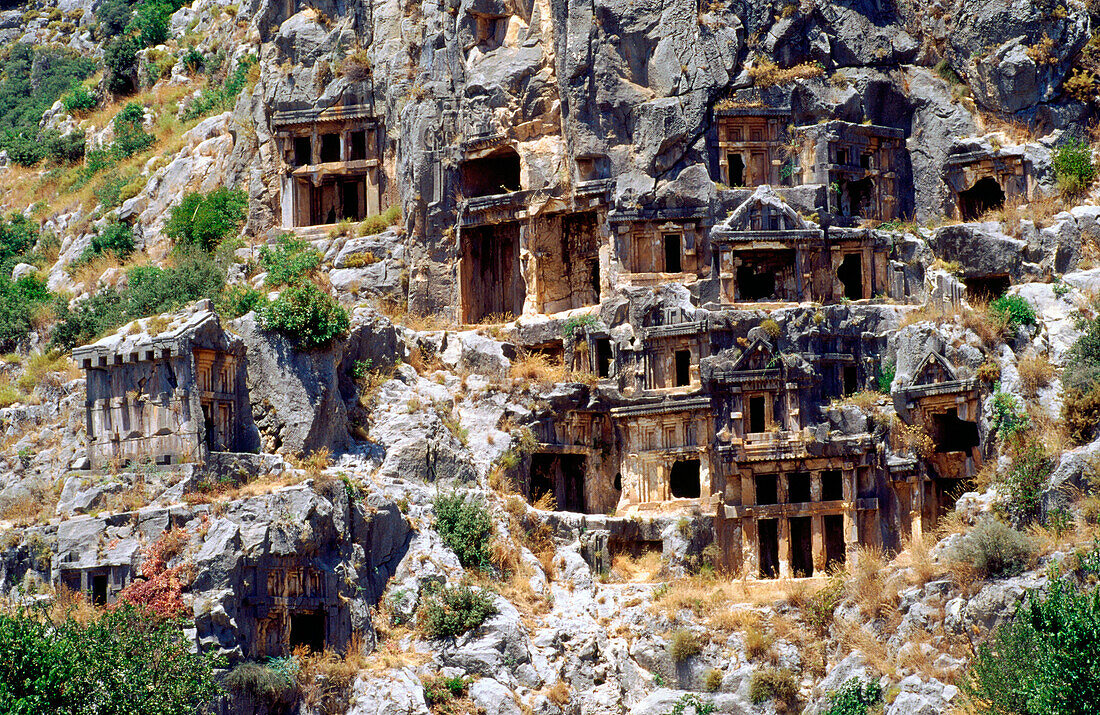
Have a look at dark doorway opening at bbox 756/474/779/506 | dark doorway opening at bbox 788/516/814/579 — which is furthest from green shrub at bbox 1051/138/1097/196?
dark doorway opening at bbox 788/516/814/579

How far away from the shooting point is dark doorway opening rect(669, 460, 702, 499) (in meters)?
56.1

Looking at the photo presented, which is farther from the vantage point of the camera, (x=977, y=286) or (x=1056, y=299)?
(x=977, y=286)

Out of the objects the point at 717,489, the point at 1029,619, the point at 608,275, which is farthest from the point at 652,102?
the point at 1029,619

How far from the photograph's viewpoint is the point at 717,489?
53.2m

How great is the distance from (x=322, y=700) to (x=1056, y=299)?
26.7m

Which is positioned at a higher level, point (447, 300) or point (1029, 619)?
point (447, 300)

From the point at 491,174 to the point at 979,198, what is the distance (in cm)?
1872

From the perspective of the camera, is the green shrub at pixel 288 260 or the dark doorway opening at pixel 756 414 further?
the green shrub at pixel 288 260

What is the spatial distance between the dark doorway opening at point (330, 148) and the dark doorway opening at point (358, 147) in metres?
0.73

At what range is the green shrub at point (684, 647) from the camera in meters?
46.3

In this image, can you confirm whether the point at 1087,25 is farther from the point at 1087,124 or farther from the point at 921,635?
the point at 921,635

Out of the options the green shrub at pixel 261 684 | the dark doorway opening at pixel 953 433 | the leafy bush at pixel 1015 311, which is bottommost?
the green shrub at pixel 261 684

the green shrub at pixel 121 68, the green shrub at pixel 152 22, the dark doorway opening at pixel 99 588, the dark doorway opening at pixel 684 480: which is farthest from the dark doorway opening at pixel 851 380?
the green shrub at pixel 152 22

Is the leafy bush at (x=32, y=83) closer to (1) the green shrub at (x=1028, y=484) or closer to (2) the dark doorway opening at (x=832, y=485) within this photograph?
(2) the dark doorway opening at (x=832, y=485)
